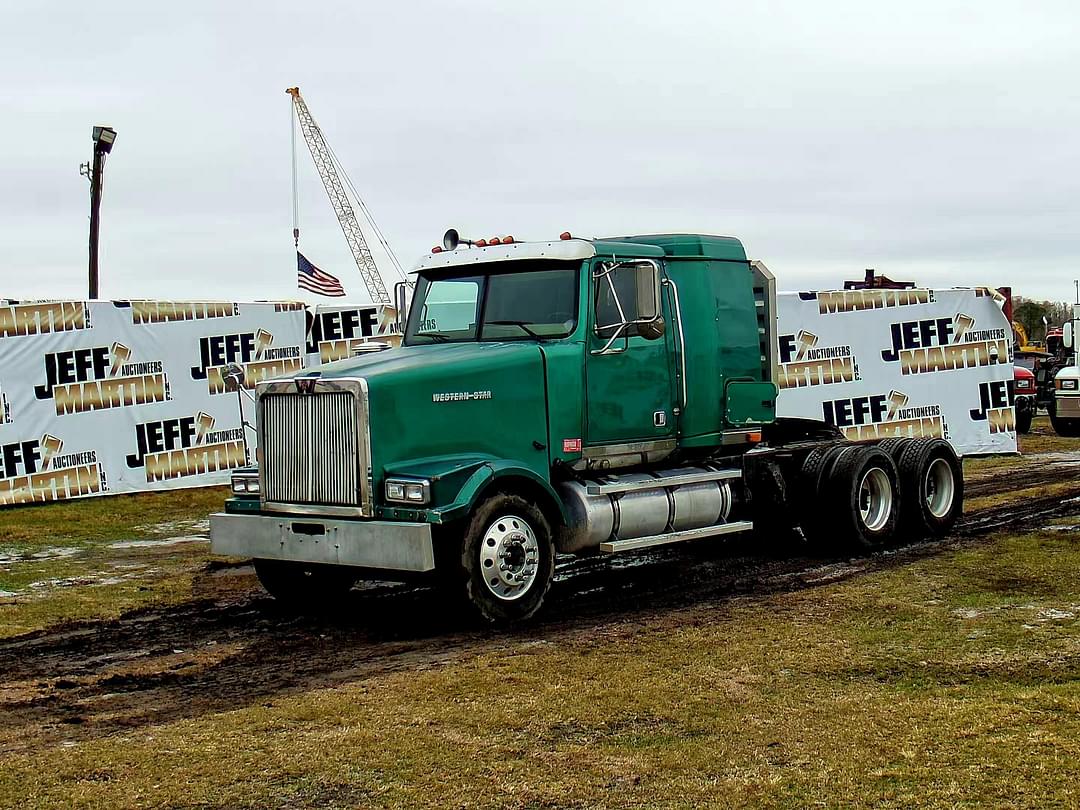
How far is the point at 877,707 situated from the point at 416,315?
18.4 ft

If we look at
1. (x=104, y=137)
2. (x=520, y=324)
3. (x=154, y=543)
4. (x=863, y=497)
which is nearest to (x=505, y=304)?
(x=520, y=324)

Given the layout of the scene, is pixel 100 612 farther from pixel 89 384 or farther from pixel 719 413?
pixel 89 384

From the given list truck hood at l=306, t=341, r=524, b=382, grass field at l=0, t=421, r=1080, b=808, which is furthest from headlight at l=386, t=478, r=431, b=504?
grass field at l=0, t=421, r=1080, b=808

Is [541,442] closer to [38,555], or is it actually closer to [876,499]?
[876,499]

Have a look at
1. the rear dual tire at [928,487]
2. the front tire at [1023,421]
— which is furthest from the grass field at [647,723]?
the front tire at [1023,421]

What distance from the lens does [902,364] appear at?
72.9 ft

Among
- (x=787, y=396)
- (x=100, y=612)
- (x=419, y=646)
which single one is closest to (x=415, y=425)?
(x=419, y=646)

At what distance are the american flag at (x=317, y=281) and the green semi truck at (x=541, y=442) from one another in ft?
66.0

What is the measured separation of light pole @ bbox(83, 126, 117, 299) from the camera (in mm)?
25483

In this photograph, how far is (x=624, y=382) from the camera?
34.5 ft

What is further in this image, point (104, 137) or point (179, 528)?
point (104, 137)

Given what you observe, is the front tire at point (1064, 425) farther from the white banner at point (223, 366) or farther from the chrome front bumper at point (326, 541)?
the chrome front bumper at point (326, 541)

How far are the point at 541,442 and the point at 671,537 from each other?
159cm

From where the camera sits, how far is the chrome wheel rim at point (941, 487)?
44.4 ft
